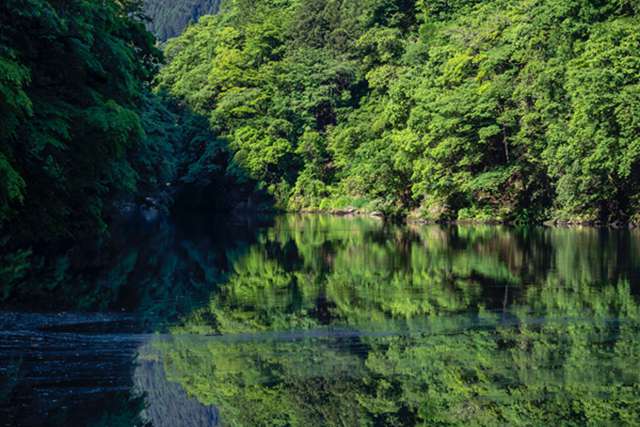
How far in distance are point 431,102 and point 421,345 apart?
142ft

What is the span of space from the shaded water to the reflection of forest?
0.12ft

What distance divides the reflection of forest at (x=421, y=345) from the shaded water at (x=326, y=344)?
35 millimetres

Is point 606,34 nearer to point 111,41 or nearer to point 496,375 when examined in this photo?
point 111,41

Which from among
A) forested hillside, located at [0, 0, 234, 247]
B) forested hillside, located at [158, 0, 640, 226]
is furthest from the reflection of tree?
forested hillside, located at [158, 0, 640, 226]

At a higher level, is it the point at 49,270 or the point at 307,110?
the point at 307,110

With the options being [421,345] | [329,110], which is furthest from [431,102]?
[421,345]

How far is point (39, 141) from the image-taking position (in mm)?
23500

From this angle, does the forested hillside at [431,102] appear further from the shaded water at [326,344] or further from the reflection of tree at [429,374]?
the reflection of tree at [429,374]

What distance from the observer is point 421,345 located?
12.8 metres

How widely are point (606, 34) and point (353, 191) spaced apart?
32.8 meters

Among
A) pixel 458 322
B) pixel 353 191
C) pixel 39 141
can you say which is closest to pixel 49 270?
pixel 39 141

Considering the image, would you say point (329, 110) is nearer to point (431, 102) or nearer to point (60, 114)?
point (431, 102)

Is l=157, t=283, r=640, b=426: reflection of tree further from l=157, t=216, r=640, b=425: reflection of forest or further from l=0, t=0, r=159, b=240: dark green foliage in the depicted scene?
l=0, t=0, r=159, b=240: dark green foliage

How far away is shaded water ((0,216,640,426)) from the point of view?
934 centimetres
